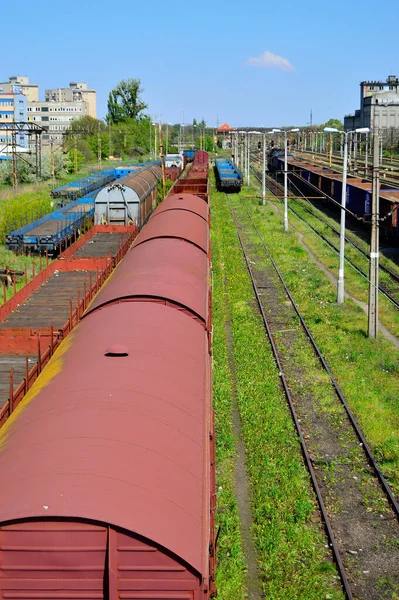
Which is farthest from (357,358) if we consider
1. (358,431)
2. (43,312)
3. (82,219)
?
(82,219)

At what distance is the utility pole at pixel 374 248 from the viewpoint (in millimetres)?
17734

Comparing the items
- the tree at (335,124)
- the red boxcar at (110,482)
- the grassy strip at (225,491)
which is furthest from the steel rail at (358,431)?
the tree at (335,124)

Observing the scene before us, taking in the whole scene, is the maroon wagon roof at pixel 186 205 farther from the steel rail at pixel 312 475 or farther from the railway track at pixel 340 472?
the railway track at pixel 340 472

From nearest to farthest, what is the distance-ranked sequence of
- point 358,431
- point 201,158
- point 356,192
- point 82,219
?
point 358,431 → point 82,219 → point 356,192 → point 201,158

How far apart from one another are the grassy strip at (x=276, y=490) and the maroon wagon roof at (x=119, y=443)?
8.94 feet

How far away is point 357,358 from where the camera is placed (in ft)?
58.1

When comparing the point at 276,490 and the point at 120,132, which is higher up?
the point at 120,132

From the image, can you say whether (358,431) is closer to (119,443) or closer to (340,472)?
(340,472)

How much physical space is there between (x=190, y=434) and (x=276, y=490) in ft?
15.2

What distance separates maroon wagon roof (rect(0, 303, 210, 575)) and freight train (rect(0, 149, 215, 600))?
12mm

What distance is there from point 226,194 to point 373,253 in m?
41.8

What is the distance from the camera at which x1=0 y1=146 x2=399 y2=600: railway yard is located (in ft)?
19.0

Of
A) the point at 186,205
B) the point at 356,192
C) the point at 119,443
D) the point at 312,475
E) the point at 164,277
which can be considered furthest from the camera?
the point at 356,192

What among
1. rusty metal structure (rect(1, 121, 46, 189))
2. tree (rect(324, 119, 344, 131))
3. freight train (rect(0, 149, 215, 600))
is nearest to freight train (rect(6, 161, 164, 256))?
rusty metal structure (rect(1, 121, 46, 189))
